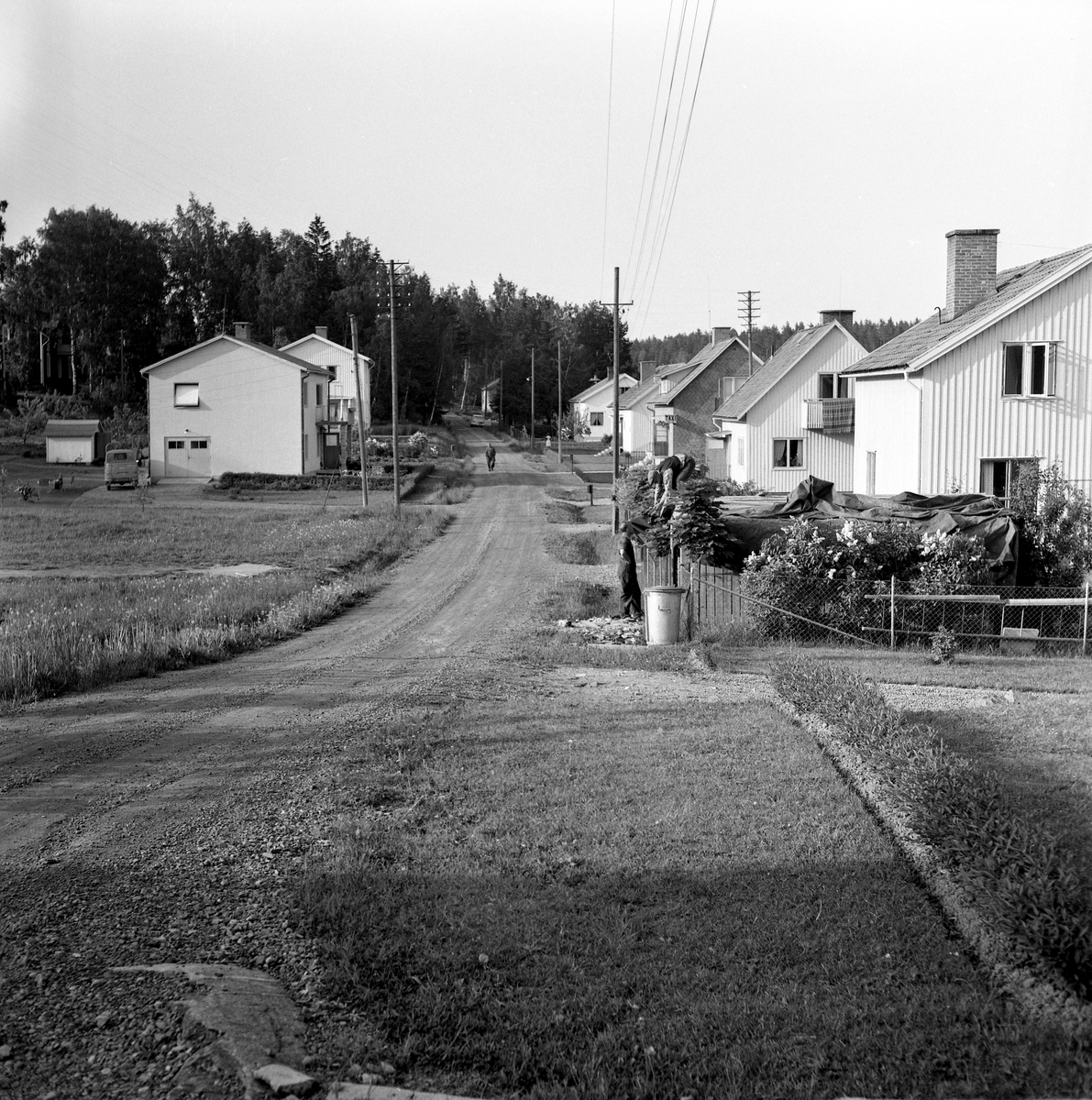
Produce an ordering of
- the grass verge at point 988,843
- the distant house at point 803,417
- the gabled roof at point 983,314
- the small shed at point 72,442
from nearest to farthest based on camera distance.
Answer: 1. the grass verge at point 988,843
2. the gabled roof at point 983,314
3. the distant house at point 803,417
4. the small shed at point 72,442

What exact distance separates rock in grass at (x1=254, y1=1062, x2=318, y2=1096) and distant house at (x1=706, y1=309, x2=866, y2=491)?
137ft

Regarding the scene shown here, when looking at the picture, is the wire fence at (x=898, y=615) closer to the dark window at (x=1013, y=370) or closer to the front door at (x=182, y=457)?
the dark window at (x=1013, y=370)

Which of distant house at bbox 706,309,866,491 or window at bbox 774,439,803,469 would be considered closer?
distant house at bbox 706,309,866,491

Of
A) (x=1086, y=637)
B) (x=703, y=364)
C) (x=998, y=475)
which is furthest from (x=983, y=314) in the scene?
(x=703, y=364)

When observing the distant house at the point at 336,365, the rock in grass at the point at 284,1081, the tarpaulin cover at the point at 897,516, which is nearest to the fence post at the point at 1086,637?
the tarpaulin cover at the point at 897,516

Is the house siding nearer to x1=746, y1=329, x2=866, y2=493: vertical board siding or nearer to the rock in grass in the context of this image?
x1=746, y1=329, x2=866, y2=493: vertical board siding

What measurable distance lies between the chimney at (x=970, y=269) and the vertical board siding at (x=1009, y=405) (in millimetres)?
3007

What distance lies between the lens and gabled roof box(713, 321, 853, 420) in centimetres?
4631

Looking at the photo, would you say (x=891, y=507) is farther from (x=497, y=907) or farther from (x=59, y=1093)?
(x=59, y=1093)

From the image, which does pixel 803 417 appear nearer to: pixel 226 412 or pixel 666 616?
pixel 226 412

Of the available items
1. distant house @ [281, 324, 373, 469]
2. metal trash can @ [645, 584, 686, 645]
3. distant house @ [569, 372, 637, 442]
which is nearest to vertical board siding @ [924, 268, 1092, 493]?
metal trash can @ [645, 584, 686, 645]

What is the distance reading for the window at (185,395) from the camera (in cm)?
5888

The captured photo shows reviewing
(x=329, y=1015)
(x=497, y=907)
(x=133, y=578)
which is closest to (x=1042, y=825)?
(x=497, y=907)

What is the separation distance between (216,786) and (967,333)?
24.8 m
